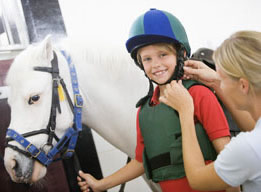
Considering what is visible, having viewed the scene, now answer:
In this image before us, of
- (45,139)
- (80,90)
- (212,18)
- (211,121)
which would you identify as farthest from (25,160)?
(212,18)

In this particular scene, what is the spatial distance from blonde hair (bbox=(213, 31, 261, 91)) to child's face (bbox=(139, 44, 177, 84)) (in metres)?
0.27

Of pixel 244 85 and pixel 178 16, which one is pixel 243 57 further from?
pixel 178 16

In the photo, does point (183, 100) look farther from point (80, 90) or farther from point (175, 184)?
point (80, 90)

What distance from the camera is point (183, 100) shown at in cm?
79

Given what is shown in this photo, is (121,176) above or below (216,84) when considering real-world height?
below

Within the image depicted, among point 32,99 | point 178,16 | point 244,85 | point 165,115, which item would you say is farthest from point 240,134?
point 178,16

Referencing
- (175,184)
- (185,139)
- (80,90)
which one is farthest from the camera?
(80,90)

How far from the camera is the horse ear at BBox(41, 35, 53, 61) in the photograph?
110 cm

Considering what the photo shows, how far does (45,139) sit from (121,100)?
0.46m

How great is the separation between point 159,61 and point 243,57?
36 centimetres

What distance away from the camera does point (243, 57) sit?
624mm

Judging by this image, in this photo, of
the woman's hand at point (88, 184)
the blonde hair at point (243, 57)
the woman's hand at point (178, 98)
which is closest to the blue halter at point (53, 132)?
the woman's hand at point (88, 184)

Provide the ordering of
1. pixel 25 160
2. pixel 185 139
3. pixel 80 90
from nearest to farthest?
pixel 185 139
pixel 25 160
pixel 80 90

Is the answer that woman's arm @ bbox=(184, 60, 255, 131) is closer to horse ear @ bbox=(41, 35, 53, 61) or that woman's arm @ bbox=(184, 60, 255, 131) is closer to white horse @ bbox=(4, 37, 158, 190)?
white horse @ bbox=(4, 37, 158, 190)
